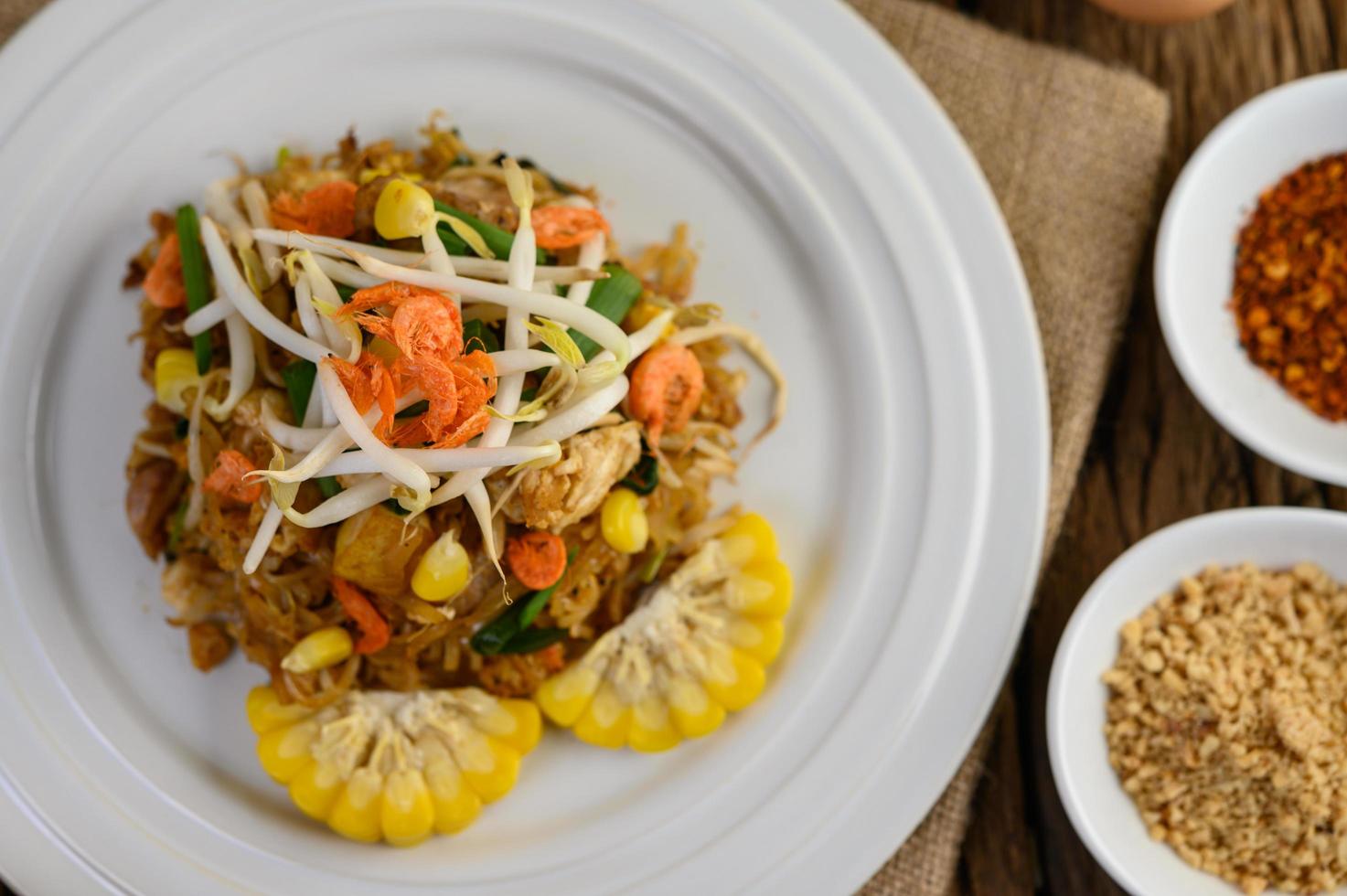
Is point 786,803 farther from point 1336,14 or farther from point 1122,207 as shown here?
point 1336,14

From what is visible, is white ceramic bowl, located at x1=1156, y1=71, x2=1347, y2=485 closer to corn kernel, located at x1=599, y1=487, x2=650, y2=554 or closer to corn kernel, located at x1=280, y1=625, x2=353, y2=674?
corn kernel, located at x1=599, y1=487, x2=650, y2=554

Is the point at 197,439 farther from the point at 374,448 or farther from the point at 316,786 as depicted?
the point at 316,786

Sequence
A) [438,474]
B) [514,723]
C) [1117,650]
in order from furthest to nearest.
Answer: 1. [1117,650]
2. [514,723]
3. [438,474]

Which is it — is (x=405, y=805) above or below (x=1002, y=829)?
above

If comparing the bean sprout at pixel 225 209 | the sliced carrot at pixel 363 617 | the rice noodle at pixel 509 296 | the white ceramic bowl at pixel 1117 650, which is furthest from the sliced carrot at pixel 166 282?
the white ceramic bowl at pixel 1117 650

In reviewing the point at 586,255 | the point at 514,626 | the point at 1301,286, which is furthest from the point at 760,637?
the point at 1301,286
